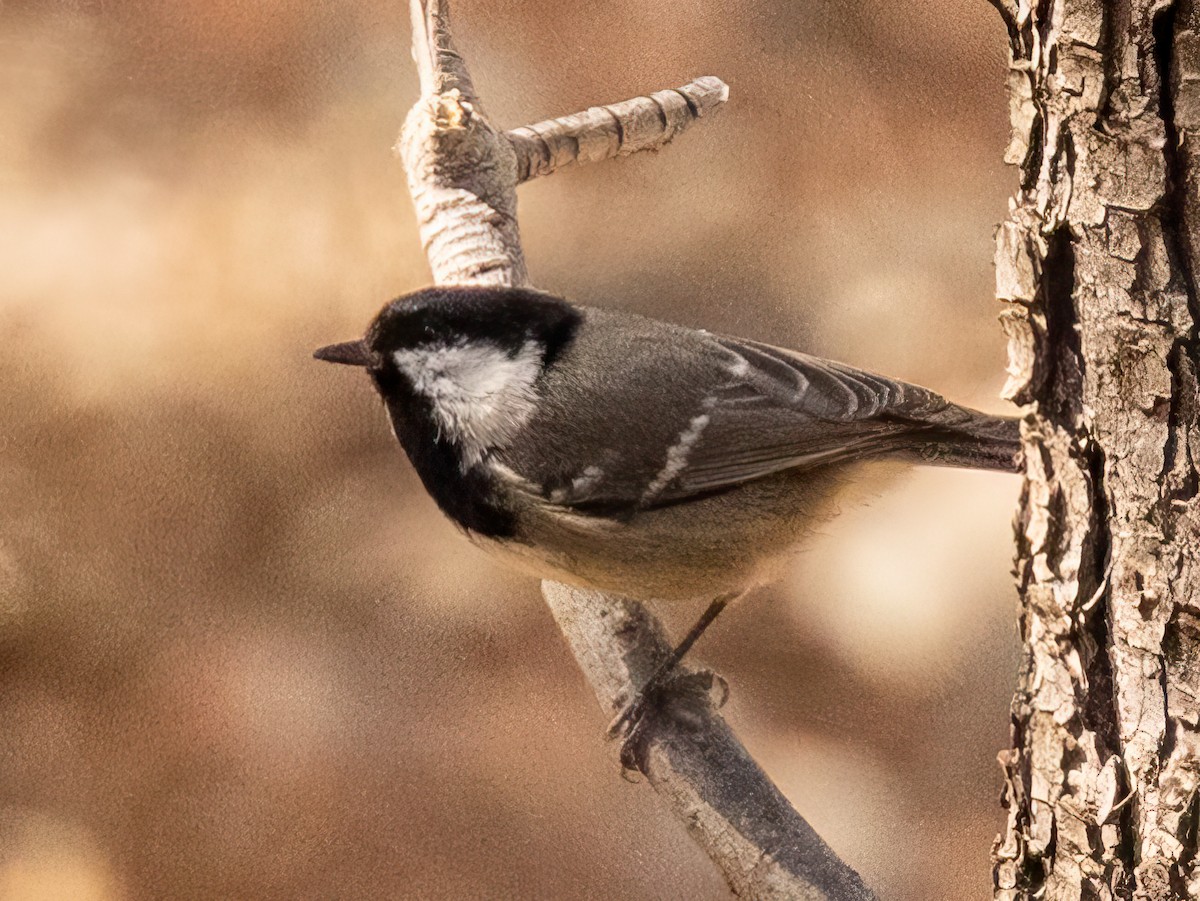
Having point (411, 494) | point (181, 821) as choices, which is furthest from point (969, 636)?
point (181, 821)

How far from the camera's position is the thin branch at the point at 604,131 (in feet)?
4.10

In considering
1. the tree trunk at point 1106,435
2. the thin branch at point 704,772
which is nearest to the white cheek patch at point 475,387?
the thin branch at point 704,772

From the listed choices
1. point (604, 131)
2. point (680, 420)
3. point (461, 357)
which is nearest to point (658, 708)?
point (680, 420)

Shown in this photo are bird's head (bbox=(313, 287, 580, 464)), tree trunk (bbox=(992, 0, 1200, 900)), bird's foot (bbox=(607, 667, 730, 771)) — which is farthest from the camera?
bird's foot (bbox=(607, 667, 730, 771))

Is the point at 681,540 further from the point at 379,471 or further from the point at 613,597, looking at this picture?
the point at 379,471

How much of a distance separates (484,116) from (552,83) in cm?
18

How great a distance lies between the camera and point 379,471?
4.63 feet

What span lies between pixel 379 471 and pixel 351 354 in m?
0.54

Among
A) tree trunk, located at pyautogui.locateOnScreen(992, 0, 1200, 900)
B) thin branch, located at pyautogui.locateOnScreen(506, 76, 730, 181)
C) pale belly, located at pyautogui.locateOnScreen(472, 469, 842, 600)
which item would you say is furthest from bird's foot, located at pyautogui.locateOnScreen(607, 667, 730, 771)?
thin branch, located at pyautogui.locateOnScreen(506, 76, 730, 181)

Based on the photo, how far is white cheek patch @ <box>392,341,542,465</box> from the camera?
0.88 m

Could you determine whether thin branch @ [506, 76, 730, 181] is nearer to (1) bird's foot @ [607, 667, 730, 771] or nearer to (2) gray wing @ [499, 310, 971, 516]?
(2) gray wing @ [499, 310, 971, 516]

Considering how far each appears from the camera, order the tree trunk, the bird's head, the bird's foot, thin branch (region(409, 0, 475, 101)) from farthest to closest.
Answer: thin branch (region(409, 0, 475, 101)) < the bird's foot < the bird's head < the tree trunk

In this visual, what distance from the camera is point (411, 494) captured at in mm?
1411

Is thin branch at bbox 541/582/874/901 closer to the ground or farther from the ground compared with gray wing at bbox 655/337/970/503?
closer to the ground
